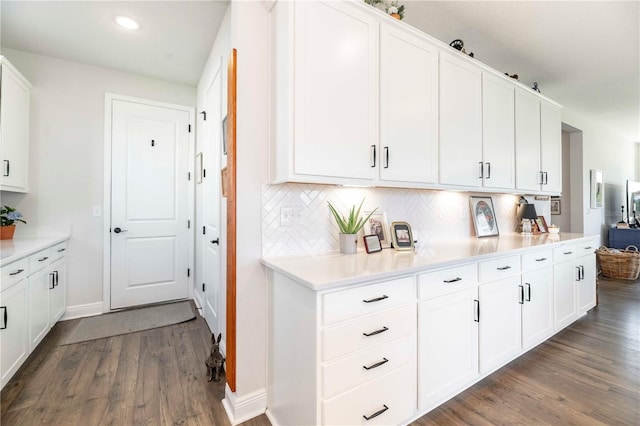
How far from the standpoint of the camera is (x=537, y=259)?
93.8 inches

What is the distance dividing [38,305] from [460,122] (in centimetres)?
374

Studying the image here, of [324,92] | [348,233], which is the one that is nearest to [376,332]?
[348,233]

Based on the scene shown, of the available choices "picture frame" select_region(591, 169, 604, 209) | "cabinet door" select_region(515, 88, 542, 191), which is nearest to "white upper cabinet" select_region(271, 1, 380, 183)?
"cabinet door" select_region(515, 88, 542, 191)

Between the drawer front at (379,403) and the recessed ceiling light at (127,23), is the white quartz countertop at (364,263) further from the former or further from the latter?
the recessed ceiling light at (127,23)

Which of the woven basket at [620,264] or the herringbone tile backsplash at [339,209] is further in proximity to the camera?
the woven basket at [620,264]

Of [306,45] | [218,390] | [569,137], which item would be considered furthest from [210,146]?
[569,137]

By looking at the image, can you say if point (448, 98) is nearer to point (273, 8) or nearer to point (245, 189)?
point (273, 8)

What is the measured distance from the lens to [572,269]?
285cm

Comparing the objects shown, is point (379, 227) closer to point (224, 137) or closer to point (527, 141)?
point (224, 137)

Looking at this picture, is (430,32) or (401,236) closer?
(401,236)

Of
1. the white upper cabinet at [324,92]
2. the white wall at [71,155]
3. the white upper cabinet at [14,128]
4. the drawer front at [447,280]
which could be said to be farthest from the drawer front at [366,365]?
the white wall at [71,155]

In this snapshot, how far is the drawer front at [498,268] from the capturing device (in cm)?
193

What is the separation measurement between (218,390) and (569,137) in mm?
6686

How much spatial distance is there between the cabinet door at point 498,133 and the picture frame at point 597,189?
3.81 metres
